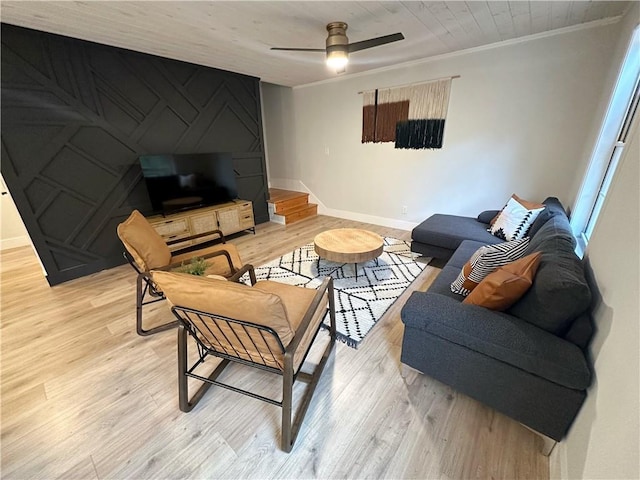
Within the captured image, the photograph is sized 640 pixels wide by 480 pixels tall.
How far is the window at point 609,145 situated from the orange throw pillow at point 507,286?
1.16m

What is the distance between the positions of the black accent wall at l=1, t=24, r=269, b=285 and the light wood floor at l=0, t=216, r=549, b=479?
4.26 feet

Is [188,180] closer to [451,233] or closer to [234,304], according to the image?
[234,304]

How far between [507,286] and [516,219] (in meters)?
1.66

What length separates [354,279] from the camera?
2.79m

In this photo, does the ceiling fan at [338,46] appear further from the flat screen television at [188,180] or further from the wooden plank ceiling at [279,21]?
the flat screen television at [188,180]

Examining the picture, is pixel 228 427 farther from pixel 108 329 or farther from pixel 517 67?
pixel 517 67

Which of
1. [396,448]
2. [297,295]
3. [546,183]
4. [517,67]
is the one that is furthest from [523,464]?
[517,67]

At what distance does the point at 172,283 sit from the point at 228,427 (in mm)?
889

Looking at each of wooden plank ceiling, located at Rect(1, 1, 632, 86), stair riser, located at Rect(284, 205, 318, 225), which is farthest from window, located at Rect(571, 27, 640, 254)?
stair riser, located at Rect(284, 205, 318, 225)

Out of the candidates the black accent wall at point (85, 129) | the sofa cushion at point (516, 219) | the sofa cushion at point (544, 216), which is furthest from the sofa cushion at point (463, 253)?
the black accent wall at point (85, 129)

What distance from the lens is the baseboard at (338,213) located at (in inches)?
174

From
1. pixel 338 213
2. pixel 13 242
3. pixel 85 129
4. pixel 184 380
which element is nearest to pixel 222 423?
pixel 184 380

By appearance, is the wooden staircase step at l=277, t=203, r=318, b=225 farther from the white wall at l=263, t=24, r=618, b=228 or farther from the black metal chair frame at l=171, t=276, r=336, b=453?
the black metal chair frame at l=171, t=276, r=336, b=453

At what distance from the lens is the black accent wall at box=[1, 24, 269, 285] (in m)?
2.49
